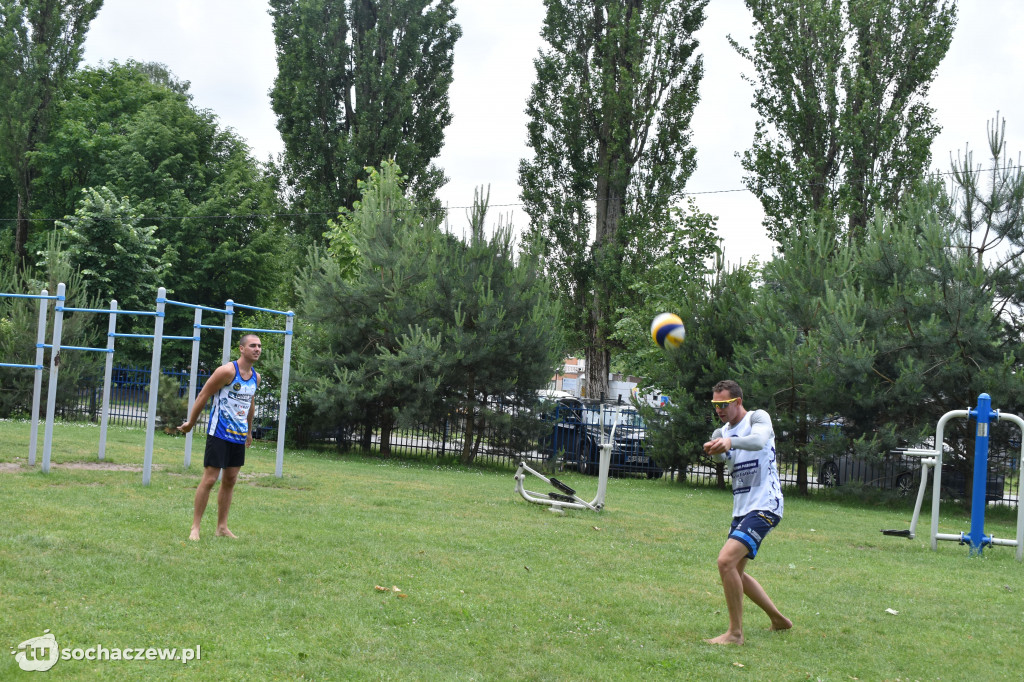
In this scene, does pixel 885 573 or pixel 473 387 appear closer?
pixel 885 573

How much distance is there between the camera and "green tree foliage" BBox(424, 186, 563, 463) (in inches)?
830

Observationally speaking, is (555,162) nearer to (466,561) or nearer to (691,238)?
(691,238)

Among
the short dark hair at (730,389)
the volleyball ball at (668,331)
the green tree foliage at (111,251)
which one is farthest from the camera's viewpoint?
the green tree foliage at (111,251)

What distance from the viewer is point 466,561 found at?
29.0ft

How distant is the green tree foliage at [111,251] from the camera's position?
30.0m

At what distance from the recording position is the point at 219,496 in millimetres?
9039

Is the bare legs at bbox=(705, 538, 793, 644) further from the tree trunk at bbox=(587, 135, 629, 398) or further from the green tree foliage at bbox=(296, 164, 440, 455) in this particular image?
the tree trunk at bbox=(587, 135, 629, 398)

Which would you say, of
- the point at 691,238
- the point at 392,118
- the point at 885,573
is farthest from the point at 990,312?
the point at 392,118

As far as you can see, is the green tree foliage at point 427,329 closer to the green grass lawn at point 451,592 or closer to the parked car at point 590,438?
the parked car at point 590,438

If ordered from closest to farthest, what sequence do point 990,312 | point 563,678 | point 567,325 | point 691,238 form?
point 563,678 → point 990,312 → point 691,238 → point 567,325

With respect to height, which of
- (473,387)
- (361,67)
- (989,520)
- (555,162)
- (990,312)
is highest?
(361,67)

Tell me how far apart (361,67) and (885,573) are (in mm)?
28884

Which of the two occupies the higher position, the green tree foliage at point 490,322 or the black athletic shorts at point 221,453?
the green tree foliage at point 490,322

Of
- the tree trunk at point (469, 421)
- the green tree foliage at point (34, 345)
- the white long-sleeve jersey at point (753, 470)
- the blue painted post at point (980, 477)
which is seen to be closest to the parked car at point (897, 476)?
the blue painted post at point (980, 477)
